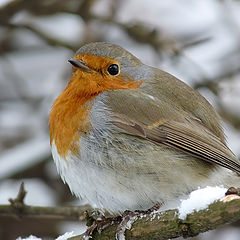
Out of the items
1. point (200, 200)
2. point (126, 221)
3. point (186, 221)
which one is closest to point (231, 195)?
point (200, 200)

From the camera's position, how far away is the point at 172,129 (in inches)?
169

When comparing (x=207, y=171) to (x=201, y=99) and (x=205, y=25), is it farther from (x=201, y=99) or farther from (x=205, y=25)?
(x=205, y=25)

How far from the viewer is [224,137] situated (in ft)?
15.1

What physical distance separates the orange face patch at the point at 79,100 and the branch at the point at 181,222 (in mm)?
780

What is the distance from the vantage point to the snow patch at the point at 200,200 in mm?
3281

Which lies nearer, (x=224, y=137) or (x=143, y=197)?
(x=143, y=197)

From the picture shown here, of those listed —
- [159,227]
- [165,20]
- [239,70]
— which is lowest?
[159,227]

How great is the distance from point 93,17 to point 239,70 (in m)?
1.70

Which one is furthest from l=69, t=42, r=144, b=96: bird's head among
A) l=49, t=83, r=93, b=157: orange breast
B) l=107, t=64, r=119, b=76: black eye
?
l=49, t=83, r=93, b=157: orange breast

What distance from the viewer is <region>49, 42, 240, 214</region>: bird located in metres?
4.02

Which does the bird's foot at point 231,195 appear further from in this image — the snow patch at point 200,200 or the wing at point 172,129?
the wing at point 172,129

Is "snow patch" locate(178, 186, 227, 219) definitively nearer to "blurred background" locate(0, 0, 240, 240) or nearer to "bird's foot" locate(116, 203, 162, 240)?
"bird's foot" locate(116, 203, 162, 240)

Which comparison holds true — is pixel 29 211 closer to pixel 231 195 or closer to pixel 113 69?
pixel 113 69

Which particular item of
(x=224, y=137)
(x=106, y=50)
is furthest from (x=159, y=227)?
(x=106, y=50)
